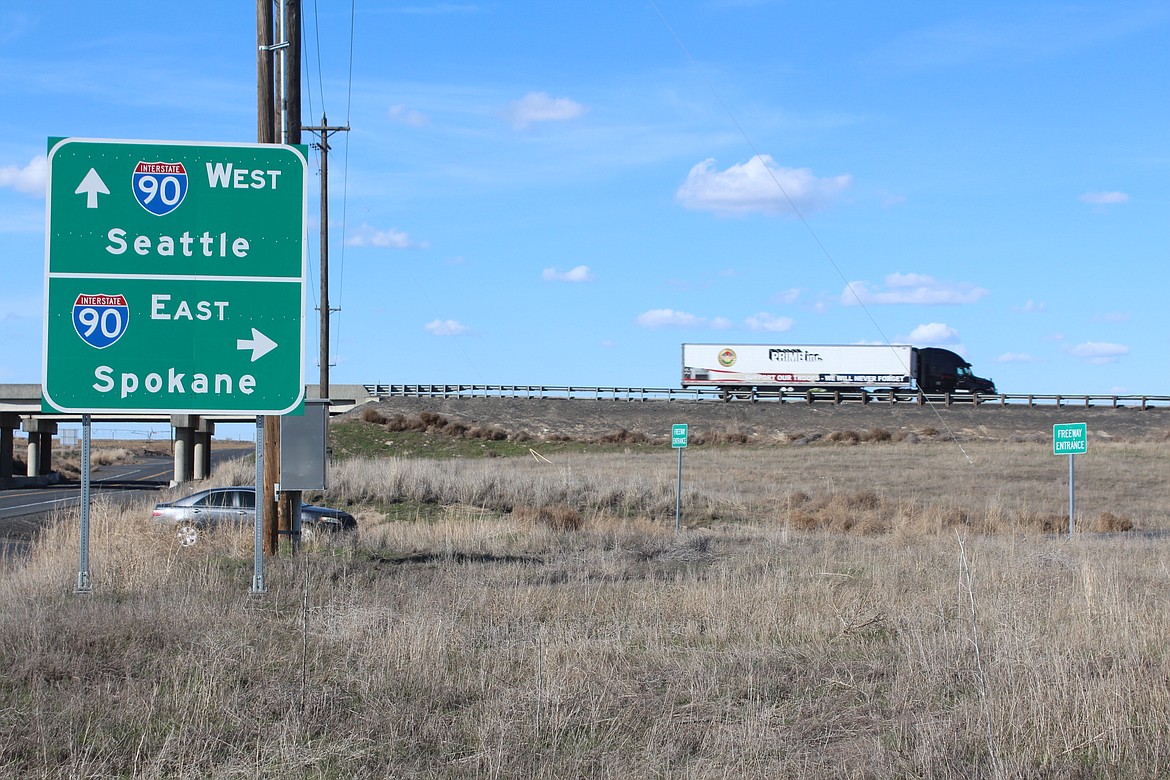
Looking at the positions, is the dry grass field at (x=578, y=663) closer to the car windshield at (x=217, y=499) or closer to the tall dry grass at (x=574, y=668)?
the tall dry grass at (x=574, y=668)

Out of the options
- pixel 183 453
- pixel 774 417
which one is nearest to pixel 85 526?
pixel 183 453

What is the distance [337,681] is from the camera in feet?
22.3

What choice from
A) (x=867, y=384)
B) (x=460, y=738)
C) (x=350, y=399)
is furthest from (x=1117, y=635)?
(x=867, y=384)

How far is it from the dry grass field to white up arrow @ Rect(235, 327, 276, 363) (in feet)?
7.47

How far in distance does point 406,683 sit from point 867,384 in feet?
253

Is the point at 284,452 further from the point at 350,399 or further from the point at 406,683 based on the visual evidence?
the point at 350,399

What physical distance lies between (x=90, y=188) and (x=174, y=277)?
46.7 inches

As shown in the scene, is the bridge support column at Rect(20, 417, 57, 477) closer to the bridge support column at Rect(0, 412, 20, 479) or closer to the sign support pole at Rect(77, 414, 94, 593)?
the bridge support column at Rect(0, 412, 20, 479)

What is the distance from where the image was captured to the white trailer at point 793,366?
80.3 meters

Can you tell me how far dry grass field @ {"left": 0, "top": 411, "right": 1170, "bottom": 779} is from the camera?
213 inches

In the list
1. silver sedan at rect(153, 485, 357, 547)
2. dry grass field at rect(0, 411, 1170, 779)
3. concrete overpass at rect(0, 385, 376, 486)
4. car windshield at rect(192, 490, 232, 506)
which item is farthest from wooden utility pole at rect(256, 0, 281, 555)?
concrete overpass at rect(0, 385, 376, 486)

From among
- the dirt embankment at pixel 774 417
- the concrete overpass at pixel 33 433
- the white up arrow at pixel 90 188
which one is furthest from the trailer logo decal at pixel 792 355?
the white up arrow at pixel 90 188

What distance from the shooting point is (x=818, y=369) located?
81.6 m

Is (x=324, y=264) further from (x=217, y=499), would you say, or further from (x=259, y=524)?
(x=259, y=524)
